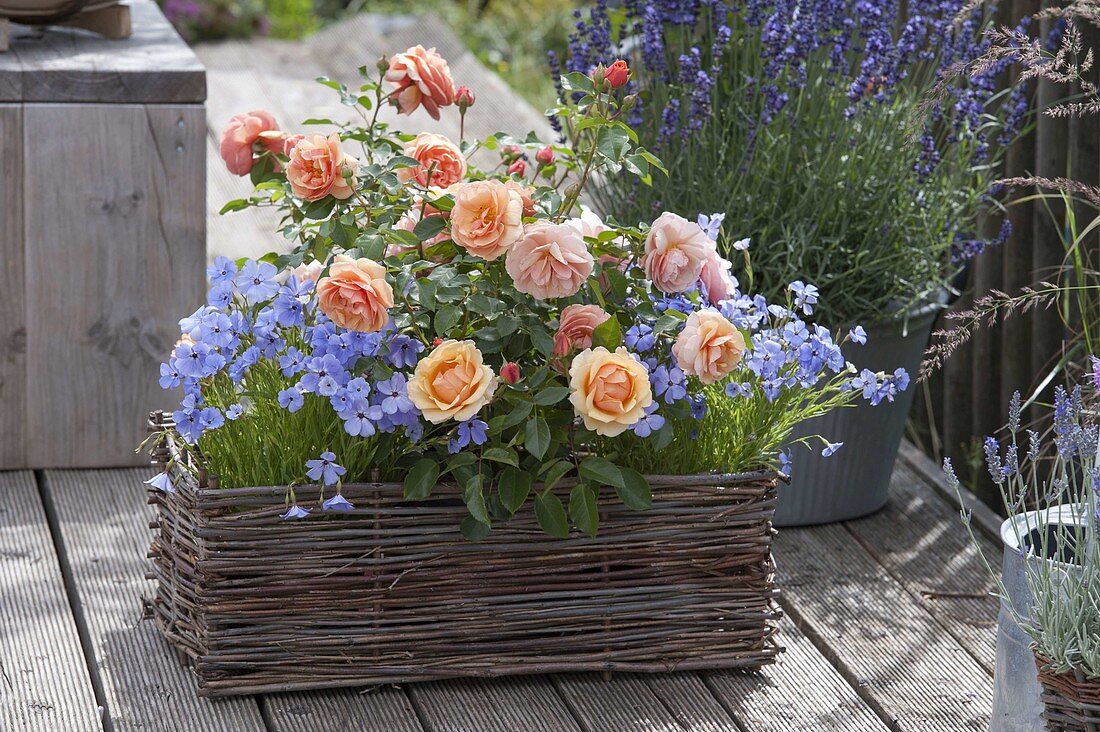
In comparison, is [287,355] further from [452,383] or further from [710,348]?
[710,348]

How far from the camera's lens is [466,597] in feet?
6.97

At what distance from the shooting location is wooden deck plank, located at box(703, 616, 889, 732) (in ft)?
7.11

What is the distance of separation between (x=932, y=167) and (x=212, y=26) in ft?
16.3

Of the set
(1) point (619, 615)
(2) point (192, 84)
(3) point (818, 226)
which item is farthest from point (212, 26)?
(1) point (619, 615)

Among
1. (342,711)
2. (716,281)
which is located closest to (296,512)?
(342,711)

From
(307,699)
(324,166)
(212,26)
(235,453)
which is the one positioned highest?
(324,166)

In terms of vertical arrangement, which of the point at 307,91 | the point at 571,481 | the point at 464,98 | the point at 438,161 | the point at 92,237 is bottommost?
the point at 307,91

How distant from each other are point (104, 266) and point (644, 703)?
4.70 ft

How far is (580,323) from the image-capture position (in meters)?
1.99

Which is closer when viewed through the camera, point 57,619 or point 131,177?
point 57,619

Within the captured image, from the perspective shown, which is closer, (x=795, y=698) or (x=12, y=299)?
(x=795, y=698)

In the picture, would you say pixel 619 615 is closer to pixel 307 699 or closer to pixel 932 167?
pixel 307 699

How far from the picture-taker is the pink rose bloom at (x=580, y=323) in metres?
1.99

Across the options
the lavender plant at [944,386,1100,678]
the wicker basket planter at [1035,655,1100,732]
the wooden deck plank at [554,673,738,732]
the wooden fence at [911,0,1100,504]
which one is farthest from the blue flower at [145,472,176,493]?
the wooden fence at [911,0,1100,504]
